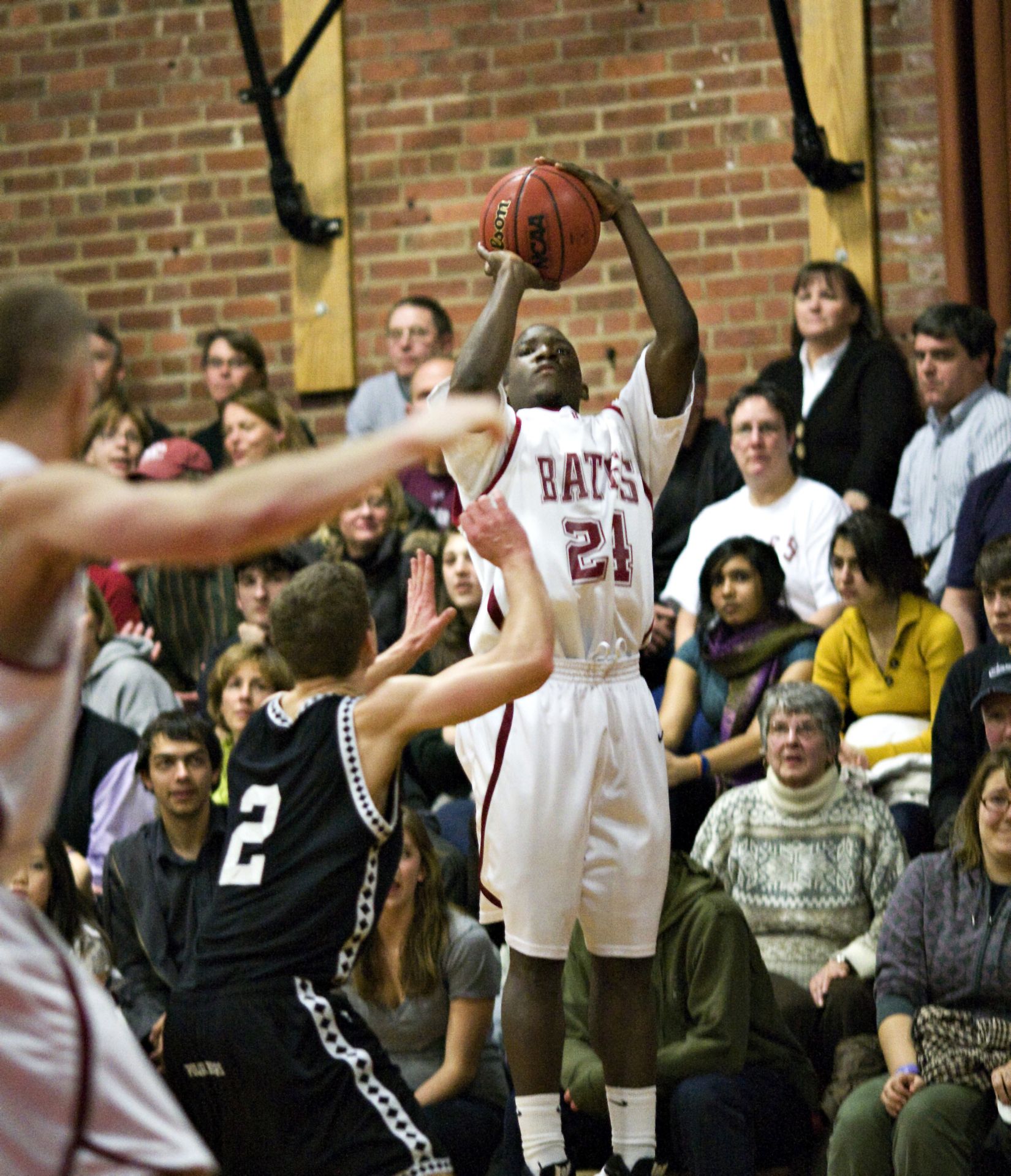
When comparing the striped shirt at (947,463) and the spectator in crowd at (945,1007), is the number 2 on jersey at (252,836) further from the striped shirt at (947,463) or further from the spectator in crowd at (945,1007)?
the striped shirt at (947,463)

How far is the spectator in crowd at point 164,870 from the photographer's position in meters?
5.67

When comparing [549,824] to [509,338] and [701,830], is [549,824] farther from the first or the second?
[701,830]

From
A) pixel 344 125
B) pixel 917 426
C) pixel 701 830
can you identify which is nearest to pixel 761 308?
pixel 917 426

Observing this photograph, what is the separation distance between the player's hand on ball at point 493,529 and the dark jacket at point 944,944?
2.29 meters

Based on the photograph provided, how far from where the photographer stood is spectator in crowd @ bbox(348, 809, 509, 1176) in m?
5.36

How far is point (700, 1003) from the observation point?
510cm

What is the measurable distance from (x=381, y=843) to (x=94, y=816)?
123 inches

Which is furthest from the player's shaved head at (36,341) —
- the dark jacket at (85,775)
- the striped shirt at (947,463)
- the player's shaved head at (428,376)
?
the player's shaved head at (428,376)

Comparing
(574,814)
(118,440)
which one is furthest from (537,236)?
(118,440)

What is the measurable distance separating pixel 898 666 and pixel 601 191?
7.60 feet

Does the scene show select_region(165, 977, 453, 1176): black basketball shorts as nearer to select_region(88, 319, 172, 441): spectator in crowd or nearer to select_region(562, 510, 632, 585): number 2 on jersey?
select_region(562, 510, 632, 585): number 2 on jersey

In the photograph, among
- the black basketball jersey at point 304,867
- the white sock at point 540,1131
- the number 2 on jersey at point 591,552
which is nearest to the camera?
the black basketball jersey at point 304,867

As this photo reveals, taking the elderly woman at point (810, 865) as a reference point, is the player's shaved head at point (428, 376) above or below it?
above

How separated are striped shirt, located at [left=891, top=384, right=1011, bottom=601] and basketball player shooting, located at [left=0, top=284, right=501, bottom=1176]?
464 cm
